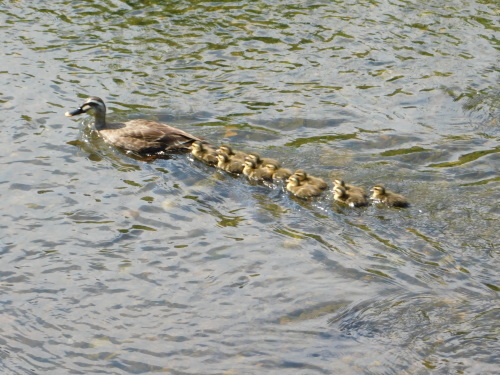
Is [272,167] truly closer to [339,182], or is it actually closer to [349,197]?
[339,182]

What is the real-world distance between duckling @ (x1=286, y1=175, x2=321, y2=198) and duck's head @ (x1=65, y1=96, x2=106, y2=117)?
279 centimetres

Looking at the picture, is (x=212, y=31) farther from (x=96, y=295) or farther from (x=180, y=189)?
(x=96, y=295)

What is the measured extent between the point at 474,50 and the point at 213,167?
4.66 m

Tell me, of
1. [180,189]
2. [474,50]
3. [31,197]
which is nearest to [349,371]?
[180,189]

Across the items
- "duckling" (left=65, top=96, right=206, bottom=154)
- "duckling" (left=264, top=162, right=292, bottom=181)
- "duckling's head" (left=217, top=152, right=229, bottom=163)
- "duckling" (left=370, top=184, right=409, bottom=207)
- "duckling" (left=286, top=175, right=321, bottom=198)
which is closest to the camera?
"duckling" (left=370, top=184, right=409, bottom=207)

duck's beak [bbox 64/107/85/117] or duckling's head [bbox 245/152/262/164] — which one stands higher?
duckling's head [bbox 245/152/262/164]

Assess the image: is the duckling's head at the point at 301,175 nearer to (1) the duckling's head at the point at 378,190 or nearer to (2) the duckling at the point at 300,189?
(2) the duckling at the point at 300,189

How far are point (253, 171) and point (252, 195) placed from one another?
1.02 ft

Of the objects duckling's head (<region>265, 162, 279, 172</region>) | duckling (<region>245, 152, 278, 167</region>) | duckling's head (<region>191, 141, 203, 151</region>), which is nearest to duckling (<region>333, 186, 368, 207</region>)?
duckling's head (<region>265, 162, 279, 172</region>)

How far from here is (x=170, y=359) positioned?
6801mm

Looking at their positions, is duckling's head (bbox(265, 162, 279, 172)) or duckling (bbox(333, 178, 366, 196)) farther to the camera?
duckling's head (bbox(265, 162, 279, 172))

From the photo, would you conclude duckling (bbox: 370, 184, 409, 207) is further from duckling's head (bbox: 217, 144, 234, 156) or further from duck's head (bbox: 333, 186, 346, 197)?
duckling's head (bbox: 217, 144, 234, 156)

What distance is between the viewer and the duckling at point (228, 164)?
31.5 feet

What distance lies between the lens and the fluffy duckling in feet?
32.3
